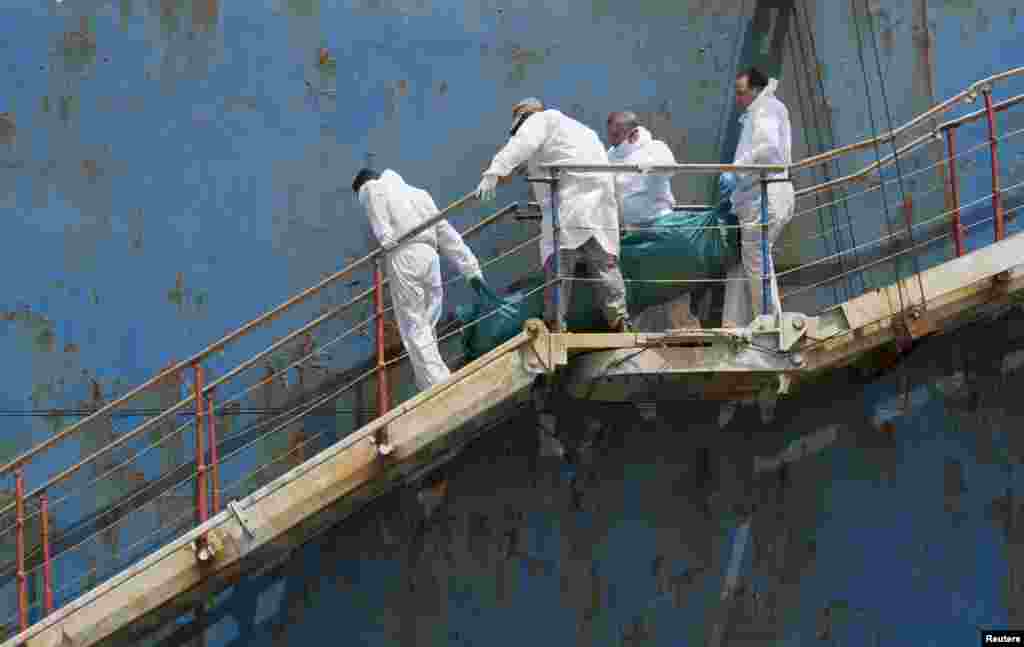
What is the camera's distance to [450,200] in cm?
1229

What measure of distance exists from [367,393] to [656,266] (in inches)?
77.3

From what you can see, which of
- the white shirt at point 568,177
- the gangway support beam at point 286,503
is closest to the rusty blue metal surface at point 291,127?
the gangway support beam at point 286,503

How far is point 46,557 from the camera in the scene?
11.4m

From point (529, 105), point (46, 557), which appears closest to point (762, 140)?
point (529, 105)

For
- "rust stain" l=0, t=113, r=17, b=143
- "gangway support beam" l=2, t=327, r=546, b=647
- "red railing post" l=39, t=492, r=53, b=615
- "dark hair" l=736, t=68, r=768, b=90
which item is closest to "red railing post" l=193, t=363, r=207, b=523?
"gangway support beam" l=2, t=327, r=546, b=647

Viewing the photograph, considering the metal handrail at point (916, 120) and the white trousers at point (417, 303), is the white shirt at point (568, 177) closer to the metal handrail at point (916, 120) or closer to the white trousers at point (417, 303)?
the white trousers at point (417, 303)

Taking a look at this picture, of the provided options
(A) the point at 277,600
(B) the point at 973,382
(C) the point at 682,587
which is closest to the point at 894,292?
(B) the point at 973,382

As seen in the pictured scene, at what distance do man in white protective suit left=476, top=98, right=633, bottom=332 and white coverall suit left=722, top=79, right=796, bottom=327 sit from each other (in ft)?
2.39

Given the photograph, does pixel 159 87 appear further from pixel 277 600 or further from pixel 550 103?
pixel 277 600

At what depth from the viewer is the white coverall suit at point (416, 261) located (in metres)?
11.3

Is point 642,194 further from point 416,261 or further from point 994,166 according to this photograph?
point 994,166

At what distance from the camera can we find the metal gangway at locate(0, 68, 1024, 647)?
35.6 feet

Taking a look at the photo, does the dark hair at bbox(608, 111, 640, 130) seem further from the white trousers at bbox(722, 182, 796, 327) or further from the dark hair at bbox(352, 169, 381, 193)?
the dark hair at bbox(352, 169, 381, 193)

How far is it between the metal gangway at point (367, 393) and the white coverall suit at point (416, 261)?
16cm
